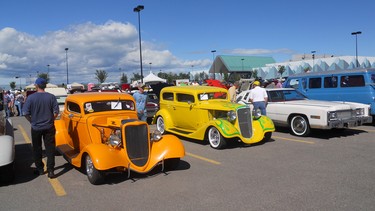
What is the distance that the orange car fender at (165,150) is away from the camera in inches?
237

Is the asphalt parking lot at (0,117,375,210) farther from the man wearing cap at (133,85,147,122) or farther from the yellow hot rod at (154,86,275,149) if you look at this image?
the man wearing cap at (133,85,147,122)

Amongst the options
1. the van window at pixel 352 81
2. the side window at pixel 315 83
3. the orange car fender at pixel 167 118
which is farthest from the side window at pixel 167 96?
the van window at pixel 352 81

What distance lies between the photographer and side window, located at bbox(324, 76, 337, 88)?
40.1 ft

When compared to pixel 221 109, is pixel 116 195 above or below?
below

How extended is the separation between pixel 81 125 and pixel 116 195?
2.13 meters

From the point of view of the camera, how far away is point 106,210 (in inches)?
176

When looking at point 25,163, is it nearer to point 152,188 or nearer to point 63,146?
point 63,146

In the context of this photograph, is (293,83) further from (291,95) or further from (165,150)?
(165,150)

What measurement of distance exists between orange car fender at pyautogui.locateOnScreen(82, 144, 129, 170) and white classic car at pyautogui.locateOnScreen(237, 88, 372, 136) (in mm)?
6104

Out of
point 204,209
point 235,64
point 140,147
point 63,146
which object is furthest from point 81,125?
point 235,64

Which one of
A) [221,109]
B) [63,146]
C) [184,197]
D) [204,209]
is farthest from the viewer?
[221,109]

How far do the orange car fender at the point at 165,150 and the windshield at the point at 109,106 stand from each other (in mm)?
1263

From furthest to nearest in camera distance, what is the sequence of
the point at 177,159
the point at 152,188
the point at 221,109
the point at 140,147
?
the point at 221,109, the point at 177,159, the point at 140,147, the point at 152,188

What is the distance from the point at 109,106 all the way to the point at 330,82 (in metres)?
8.92
